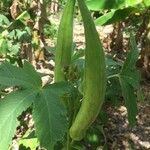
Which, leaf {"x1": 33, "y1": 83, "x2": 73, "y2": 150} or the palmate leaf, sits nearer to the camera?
leaf {"x1": 33, "y1": 83, "x2": 73, "y2": 150}

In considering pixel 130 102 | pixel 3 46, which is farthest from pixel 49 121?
pixel 3 46

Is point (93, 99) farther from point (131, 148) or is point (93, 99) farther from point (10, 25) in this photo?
point (131, 148)

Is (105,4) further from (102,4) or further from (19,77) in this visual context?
(19,77)

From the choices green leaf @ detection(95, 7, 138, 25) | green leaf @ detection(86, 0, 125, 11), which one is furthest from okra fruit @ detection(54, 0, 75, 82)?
green leaf @ detection(95, 7, 138, 25)

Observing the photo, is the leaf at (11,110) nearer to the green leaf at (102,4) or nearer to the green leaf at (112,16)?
the green leaf at (102,4)

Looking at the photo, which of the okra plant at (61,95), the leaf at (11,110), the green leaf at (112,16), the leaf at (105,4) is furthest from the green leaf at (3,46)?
the leaf at (11,110)

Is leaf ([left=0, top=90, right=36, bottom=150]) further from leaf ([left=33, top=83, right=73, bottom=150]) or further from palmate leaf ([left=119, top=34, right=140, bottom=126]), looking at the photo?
palmate leaf ([left=119, top=34, right=140, bottom=126])

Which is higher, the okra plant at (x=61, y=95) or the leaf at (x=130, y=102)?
the okra plant at (x=61, y=95)

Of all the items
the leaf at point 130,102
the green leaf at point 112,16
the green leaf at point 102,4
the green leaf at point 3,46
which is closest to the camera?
the leaf at point 130,102
